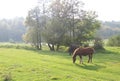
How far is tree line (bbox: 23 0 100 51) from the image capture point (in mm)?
62625

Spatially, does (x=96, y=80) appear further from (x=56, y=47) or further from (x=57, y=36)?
(x=56, y=47)

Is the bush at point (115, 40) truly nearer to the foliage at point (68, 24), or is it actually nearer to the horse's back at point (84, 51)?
the foliage at point (68, 24)

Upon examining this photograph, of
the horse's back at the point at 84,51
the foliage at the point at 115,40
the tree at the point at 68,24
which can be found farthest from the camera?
the foliage at the point at 115,40

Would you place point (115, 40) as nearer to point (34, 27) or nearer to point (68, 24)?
point (68, 24)

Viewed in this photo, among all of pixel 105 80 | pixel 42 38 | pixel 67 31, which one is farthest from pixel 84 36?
pixel 105 80

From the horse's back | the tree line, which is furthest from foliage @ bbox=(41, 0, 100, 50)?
the horse's back

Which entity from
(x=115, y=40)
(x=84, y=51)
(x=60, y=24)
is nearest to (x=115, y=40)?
(x=115, y=40)

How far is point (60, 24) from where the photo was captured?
2457 inches

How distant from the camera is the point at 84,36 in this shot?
6500 cm

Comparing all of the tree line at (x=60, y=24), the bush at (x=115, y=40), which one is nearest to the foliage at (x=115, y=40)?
the bush at (x=115, y=40)

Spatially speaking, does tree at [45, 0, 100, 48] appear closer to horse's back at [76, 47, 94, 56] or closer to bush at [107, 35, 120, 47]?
horse's back at [76, 47, 94, 56]

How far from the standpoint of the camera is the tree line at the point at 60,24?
62.6 m

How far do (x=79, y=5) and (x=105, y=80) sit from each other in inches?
1790

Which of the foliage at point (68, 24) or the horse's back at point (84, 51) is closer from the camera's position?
the horse's back at point (84, 51)
